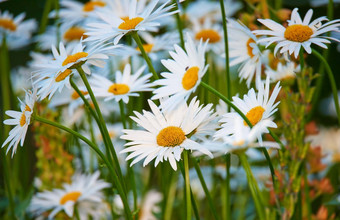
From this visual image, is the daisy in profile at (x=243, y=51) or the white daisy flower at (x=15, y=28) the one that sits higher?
the white daisy flower at (x=15, y=28)

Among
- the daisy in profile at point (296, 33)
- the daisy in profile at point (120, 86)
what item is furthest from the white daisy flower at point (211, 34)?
the daisy in profile at point (296, 33)

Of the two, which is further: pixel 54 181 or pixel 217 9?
pixel 217 9

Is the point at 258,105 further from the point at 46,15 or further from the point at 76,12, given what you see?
the point at 76,12

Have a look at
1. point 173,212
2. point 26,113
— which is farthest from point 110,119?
point 26,113

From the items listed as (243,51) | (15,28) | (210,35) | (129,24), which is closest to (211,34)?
(210,35)

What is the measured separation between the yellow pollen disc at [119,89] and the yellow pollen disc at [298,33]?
233 mm

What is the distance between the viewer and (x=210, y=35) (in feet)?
2.88

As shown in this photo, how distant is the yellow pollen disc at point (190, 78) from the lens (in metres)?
0.44

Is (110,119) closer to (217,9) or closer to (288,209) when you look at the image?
(217,9)

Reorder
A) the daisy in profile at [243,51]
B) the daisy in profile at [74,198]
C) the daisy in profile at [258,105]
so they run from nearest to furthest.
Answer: the daisy in profile at [258,105], the daisy in profile at [243,51], the daisy in profile at [74,198]

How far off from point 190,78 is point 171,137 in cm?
6

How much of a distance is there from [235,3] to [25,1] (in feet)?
2.70

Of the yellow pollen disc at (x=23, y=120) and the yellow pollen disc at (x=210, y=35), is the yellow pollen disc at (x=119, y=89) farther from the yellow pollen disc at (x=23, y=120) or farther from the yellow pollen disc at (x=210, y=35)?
the yellow pollen disc at (x=210, y=35)

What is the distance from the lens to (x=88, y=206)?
0.76 metres
